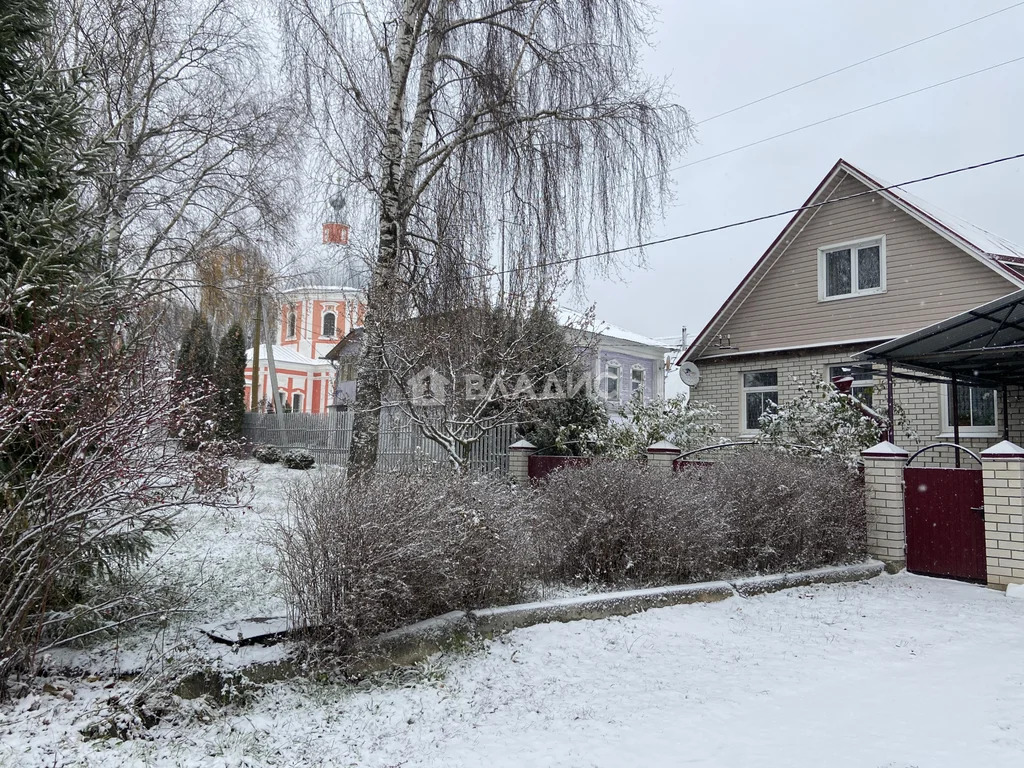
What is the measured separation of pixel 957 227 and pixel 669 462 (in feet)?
24.6

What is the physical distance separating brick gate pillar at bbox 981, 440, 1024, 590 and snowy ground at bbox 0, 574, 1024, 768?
173 cm

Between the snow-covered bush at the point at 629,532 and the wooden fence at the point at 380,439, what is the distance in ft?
4.87

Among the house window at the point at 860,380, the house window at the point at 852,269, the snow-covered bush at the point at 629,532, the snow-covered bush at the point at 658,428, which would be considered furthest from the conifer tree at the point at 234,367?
the snow-covered bush at the point at 629,532

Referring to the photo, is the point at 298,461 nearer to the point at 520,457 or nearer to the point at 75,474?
the point at 520,457

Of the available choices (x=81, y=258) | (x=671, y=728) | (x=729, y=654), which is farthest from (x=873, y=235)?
(x=81, y=258)

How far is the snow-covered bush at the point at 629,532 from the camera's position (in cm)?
663

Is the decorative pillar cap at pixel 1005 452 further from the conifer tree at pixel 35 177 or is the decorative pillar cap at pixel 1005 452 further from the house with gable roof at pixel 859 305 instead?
the conifer tree at pixel 35 177

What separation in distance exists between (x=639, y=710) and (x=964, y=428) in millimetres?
11554

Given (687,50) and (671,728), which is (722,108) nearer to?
(687,50)

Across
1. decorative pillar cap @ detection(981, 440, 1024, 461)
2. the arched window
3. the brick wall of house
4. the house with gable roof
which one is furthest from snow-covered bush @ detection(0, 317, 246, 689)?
the arched window

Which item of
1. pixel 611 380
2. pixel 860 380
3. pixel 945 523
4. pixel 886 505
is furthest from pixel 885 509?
pixel 611 380

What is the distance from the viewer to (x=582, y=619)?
571cm

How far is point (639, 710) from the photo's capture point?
4.11 metres

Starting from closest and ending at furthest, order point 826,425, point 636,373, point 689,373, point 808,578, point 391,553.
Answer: point 391,553 → point 808,578 → point 826,425 → point 689,373 → point 636,373
